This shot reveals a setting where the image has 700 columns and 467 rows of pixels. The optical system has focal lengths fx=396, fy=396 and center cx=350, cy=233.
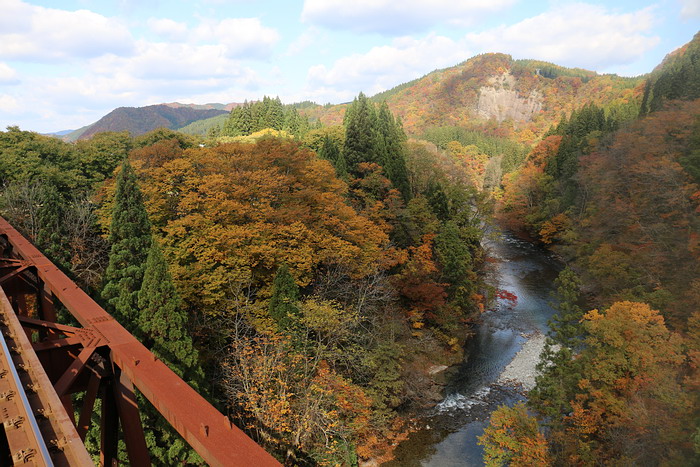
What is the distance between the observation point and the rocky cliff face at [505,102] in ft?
386

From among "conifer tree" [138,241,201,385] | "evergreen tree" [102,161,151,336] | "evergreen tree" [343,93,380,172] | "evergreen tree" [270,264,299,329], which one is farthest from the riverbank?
"evergreen tree" [343,93,380,172]

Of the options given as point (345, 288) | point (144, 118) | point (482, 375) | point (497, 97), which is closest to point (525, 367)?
point (482, 375)

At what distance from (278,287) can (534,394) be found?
1082cm

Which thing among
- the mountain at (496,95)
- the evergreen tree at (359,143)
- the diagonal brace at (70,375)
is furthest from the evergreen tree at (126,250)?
the mountain at (496,95)

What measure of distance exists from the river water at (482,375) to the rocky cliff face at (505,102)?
9567 centimetres

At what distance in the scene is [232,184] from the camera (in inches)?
719

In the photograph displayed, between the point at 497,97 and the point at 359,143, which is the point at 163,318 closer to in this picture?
the point at 359,143

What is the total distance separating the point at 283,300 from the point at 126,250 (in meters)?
6.20

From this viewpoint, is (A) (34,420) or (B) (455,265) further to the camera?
(B) (455,265)

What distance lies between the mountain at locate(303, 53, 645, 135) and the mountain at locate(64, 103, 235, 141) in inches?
2357

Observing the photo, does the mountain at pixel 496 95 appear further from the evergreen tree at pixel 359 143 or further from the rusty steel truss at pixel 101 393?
the rusty steel truss at pixel 101 393

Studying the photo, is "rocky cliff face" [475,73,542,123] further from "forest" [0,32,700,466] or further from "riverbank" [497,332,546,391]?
"riverbank" [497,332,546,391]

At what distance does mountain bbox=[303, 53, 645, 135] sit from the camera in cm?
10438

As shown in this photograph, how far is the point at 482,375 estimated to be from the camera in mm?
20562
